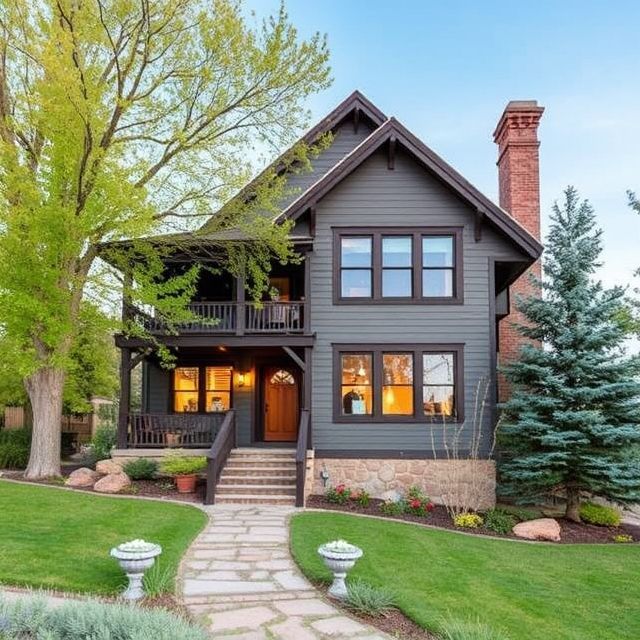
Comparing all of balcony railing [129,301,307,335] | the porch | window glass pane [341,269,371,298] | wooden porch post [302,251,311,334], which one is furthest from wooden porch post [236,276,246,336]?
window glass pane [341,269,371,298]

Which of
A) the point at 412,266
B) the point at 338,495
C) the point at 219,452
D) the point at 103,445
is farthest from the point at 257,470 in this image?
the point at 103,445

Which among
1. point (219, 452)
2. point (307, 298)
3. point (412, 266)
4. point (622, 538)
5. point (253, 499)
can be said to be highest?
point (412, 266)

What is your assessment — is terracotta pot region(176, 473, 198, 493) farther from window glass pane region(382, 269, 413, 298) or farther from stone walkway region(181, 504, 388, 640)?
window glass pane region(382, 269, 413, 298)

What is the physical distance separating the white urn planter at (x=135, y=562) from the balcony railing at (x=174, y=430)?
295 inches

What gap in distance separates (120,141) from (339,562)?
9.51m

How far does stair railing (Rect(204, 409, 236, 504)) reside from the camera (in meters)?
10.6

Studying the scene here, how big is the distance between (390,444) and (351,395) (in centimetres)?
136

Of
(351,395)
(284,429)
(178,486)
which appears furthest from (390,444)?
(178,486)

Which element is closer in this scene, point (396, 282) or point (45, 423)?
point (45, 423)

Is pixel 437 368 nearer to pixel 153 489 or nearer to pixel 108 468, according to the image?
pixel 153 489

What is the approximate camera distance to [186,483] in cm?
1154

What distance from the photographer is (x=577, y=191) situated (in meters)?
11.8

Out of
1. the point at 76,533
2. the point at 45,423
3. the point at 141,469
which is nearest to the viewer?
the point at 76,533

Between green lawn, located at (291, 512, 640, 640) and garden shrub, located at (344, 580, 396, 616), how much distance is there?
6.7 inches
